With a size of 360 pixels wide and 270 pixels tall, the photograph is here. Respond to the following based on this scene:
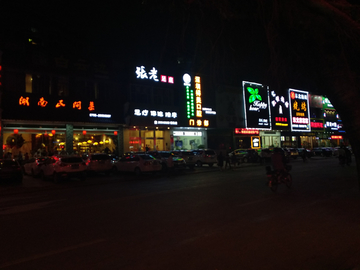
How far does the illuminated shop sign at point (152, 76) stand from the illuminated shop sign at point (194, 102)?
2.30m

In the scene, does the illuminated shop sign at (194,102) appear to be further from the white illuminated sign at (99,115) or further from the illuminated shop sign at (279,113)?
the illuminated shop sign at (279,113)

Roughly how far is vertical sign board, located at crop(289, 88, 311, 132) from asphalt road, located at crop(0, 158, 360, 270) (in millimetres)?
44860

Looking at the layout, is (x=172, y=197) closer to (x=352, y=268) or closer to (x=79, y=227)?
(x=79, y=227)

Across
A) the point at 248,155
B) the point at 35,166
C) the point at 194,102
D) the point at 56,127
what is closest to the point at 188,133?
the point at 194,102

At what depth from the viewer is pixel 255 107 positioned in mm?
47031

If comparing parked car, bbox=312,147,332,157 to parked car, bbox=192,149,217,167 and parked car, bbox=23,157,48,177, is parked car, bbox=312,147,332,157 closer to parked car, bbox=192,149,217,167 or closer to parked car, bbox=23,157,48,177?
parked car, bbox=192,149,217,167

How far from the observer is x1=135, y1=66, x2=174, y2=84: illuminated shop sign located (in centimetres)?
3346

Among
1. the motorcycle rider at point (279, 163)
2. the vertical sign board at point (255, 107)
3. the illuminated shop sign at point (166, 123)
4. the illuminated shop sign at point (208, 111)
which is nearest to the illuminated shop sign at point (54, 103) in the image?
the illuminated shop sign at point (166, 123)

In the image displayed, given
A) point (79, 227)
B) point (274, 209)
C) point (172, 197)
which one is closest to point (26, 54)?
point (172, 197)

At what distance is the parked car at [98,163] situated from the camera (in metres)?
20.6

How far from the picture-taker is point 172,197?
1122 cm

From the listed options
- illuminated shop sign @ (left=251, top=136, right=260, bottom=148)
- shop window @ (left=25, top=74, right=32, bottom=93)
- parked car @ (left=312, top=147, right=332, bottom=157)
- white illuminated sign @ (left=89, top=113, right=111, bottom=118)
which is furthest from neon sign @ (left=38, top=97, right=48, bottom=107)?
parked car @ (left=312, top=147, right=332, bottom=157)

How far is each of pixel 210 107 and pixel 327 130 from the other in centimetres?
3380

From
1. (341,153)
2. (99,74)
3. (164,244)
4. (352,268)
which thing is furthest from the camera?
(99,74)
